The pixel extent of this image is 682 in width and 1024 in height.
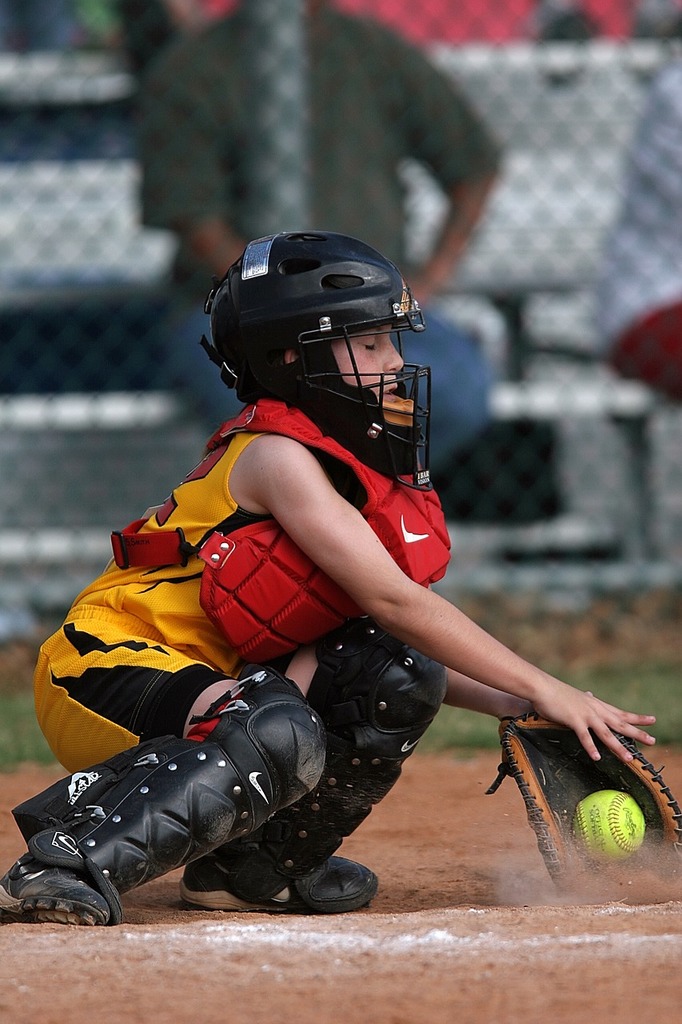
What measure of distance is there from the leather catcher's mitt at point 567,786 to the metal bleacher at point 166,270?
2814mm

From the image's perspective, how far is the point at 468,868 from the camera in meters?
3.14

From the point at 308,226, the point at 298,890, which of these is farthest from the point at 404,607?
the point at 308,226

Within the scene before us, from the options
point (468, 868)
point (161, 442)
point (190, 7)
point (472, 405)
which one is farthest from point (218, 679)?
point (190, 7)

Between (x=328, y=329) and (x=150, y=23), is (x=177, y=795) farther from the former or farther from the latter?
(x=150, y=23)

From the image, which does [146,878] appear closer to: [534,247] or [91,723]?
[91,723]

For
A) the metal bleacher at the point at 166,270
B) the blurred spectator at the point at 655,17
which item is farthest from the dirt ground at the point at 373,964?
the blurred spectator at the point at 655,17

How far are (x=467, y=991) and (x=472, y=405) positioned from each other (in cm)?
398

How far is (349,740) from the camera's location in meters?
2.72

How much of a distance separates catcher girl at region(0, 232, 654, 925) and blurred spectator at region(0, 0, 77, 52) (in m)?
4.57

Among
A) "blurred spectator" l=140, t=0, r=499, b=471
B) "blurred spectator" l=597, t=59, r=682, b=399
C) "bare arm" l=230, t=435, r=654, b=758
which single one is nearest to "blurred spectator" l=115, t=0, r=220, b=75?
"blurred spectator" l=140, t=0, r=499, b=471

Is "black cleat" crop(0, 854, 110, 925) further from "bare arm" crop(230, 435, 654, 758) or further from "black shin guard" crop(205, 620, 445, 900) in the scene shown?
"bare arm" crop(230, 435, 654, 758)

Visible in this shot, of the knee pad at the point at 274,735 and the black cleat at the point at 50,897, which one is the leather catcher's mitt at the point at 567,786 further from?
the black cleat at the point at 50,897

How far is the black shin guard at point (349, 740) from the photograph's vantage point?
8.89ft

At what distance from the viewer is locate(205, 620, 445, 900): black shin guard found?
2.71 meters
